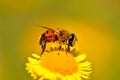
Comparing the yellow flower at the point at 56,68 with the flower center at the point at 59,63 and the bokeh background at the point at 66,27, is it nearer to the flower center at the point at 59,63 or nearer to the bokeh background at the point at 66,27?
the flower center at the point at 59,63

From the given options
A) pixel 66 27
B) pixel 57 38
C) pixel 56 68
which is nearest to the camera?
pixel 56 68

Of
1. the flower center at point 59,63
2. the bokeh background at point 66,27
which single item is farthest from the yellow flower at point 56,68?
the bokeh background at point 66,27

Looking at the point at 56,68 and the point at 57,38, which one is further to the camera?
the point at 57,38

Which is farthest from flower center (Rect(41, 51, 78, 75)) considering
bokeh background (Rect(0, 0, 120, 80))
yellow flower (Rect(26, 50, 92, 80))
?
bokeh background (Rect(0, 0, 120, 80))

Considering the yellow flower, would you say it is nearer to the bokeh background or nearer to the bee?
the bee

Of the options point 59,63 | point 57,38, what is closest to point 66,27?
point 57,38

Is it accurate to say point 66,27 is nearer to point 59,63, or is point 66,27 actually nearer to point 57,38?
point 57,38

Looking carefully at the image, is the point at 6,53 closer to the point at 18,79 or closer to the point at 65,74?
the point at 18,79
